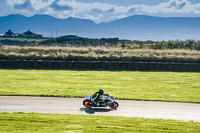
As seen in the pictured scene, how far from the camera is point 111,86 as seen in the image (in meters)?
26.2

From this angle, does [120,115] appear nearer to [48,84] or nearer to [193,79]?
[48,84]

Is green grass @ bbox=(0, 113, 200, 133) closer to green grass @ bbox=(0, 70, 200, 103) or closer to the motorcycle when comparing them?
the motorcycle

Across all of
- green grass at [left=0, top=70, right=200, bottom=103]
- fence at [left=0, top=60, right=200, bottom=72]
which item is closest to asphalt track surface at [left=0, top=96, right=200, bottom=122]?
green grass at [left=0, top=70, right=200, bottom=103]

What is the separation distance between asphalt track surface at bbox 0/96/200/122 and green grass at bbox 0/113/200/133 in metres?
1.18

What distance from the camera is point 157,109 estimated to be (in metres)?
18.3

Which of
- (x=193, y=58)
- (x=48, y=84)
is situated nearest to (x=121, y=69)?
(x=193, y=58)

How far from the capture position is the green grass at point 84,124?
1363 cm

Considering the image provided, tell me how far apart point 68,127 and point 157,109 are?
6379mm

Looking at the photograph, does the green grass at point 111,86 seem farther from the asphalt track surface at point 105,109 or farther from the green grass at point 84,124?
the green grass at point 84,124

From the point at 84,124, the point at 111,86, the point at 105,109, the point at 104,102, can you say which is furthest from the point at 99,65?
the point at 84,124

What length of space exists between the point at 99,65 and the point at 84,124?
965 inches

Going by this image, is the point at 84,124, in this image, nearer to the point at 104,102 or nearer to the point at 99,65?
the point at 104,102

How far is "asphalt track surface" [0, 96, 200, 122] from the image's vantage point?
1703 cm

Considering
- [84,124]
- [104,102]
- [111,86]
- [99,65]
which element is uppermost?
[99,65]
